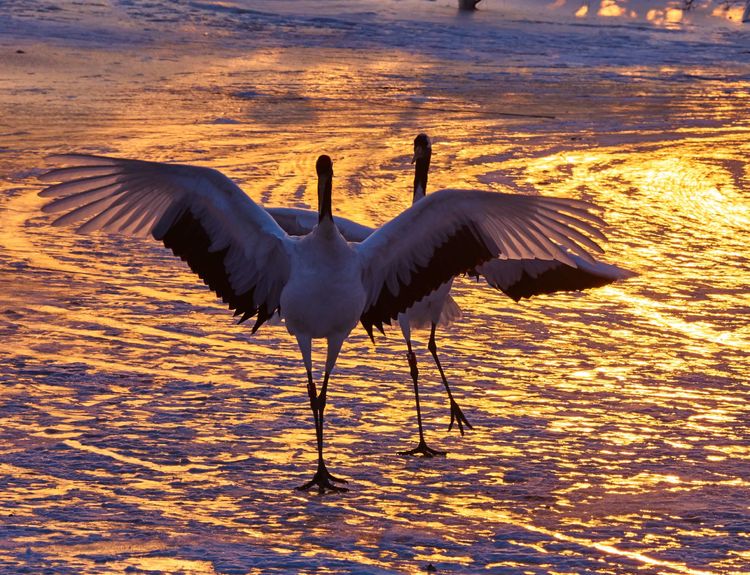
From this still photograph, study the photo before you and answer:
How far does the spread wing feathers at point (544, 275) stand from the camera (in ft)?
29.8

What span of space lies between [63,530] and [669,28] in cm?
3297

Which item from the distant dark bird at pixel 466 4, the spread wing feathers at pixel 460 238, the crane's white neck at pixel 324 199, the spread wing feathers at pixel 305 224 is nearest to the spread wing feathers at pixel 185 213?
the crane's white neck at pixel 324 199

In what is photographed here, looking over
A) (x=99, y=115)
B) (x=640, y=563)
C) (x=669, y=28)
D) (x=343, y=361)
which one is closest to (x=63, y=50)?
(x=99, y=115)

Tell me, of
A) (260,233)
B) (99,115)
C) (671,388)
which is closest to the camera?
(260,233)

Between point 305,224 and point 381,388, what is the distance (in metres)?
1.14

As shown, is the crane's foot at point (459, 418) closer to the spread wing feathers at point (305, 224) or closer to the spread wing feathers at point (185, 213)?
the spread wing feathers at point (305, 224)

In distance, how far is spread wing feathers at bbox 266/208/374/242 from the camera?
8986 millimetres

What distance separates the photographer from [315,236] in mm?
7727

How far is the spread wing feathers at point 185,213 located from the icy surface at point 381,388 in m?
0.96

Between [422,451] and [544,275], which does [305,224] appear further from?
[422,451]

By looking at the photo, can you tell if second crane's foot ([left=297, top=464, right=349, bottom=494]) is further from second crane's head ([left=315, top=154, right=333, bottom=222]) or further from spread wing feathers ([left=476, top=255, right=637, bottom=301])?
spread wing feathers ([left=476, top=255, right=637, bottom=301])

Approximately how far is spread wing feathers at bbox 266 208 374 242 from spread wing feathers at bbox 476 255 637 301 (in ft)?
2.45

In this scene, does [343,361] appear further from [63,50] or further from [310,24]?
[310,24]

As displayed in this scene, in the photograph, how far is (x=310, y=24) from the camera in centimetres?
3456
